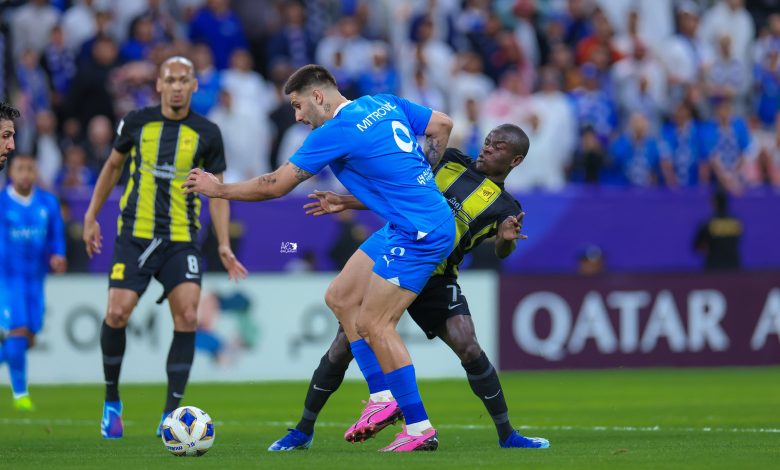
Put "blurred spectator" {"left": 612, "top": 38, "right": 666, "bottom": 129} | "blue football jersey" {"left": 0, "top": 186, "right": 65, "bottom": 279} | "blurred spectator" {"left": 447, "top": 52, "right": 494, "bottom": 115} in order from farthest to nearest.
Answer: "blurred spectator" {"left": 612, "top": 38, "right": 666, "bottom": 129} < "blurred spectator" {"left": 447, "top": 52, "right": 494, "bottom": 115} < "blue football jersey" {"left": 0, "top": 186, "right": 65, "bottom": 279}

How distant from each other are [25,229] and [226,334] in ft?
11.4

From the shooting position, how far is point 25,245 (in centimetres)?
1496

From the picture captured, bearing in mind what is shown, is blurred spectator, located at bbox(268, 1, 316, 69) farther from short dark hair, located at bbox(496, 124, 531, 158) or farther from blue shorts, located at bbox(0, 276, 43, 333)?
short dark hair, located at bbox(496, 124, 531, 158)

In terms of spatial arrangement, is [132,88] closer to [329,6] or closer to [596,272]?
[329,6]

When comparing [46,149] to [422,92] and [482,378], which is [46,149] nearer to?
[422,92]

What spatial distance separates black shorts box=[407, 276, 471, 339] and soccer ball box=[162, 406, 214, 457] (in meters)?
1.52

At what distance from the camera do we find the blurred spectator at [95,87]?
67.6 feet

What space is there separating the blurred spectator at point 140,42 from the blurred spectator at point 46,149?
1.67 m

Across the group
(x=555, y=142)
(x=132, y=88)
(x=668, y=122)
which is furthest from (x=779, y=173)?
(x=132, y=88)

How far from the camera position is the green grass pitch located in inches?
342

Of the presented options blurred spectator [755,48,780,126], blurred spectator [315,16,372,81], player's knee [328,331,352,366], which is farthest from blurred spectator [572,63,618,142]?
player's knee [328,331,352,366]

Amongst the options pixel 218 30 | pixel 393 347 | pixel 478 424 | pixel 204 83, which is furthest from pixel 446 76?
pixel 393 347

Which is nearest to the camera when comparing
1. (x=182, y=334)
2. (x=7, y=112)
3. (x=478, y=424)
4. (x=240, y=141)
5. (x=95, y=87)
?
(x=7, y=112)

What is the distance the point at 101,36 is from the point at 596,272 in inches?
304
